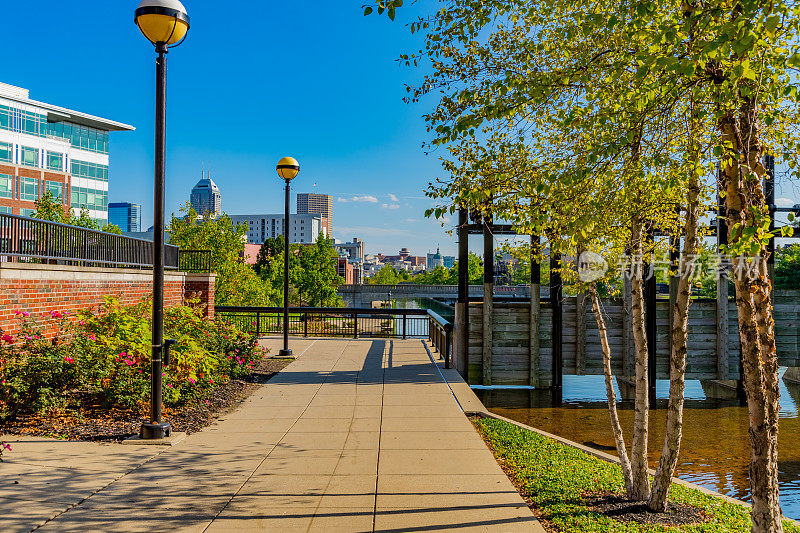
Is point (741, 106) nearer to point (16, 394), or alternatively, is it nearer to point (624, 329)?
point (16, 394)

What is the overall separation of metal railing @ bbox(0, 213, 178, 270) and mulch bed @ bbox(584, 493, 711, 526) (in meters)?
9.98

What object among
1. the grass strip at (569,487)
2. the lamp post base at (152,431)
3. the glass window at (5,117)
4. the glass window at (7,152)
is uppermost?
the glass window at (5,117)

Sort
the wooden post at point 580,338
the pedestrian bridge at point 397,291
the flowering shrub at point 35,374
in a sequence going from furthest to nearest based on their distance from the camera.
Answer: the pedestrian bridge at point 397,291 → the wooden post at point 580,338 → the flowering shrub at point 35,374

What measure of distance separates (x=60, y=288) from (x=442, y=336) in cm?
922

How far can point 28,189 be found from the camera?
59750 mm

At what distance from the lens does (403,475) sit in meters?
6.36

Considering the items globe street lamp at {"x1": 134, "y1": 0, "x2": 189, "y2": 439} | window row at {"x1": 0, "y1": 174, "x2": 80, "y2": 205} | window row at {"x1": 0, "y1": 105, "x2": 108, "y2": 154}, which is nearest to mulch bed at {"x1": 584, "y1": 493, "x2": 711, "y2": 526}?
globe street lamp at {"x1": 134, "y1": 0, "x2": 189, "y2": 439}

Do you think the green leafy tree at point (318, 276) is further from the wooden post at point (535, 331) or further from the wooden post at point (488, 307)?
the wooden post at point (535, 331)

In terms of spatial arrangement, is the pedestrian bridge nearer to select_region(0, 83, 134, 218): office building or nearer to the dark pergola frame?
select_region(0, 83, 134, 218): office building

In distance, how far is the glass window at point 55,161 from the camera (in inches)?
2464

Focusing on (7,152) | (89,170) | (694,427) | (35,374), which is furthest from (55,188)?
(694,427)

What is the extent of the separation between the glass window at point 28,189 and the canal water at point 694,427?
5959cm

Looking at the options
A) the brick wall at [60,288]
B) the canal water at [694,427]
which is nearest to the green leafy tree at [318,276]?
the canal water at [694,427]

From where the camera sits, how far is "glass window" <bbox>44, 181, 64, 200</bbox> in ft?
204
